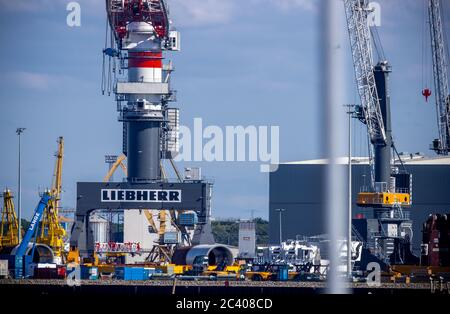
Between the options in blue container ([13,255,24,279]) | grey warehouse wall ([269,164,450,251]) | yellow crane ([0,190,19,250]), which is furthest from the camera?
grey warehouse wall ([269,164,450,251])

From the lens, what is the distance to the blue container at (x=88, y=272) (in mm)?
118394

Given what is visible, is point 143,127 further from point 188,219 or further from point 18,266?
point 18,266

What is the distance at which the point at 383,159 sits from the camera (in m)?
151

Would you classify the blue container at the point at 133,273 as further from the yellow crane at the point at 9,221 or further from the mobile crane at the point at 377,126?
the mobile crane at the point at 377,126

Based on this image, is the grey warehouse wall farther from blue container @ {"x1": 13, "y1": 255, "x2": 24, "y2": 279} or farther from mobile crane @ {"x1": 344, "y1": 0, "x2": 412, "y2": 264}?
blue container @ {"x1": 13, "y1": 255, "x2": 24, "y2": 279}

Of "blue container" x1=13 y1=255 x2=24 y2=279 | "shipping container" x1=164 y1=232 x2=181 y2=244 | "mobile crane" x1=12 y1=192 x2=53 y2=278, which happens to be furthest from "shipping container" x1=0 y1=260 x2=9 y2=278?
"shipping container" x1=164 y1=232 x2=181 y2=244

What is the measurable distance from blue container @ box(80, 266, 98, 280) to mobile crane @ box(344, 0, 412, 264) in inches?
1462

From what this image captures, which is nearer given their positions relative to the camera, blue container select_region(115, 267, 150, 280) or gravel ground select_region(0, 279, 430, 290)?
gravel ground select_region(0, 279, 430, 290)

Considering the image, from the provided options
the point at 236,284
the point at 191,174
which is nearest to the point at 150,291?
the point at 236,284

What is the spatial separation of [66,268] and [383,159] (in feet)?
148

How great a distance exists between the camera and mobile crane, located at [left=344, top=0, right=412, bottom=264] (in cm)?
14750

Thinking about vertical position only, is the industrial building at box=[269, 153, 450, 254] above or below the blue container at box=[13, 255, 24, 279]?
above

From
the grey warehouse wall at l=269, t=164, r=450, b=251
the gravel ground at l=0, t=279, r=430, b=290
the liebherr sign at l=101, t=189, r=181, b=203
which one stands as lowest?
the gravel ground at l=0, t=279, r=430, b=290

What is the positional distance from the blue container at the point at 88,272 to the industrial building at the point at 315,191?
6231 cm
